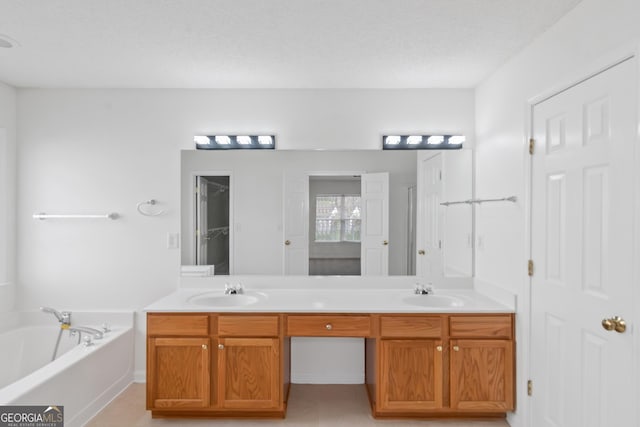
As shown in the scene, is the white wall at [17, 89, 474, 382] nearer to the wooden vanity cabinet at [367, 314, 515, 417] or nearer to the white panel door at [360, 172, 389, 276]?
the white panel door at [360, 172, 389, 276]

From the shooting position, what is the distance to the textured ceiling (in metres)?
1.90

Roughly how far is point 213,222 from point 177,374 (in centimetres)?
114

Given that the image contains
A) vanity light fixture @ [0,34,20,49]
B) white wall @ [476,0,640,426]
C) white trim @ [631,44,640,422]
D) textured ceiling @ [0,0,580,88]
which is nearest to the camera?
white trim @ [631,44,640,422]

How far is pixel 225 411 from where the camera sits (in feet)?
8.23

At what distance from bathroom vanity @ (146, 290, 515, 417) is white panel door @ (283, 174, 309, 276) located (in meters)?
0.64

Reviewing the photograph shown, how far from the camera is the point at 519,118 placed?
7.90ft

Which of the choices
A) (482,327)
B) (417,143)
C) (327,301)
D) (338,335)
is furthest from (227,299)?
(417,143)

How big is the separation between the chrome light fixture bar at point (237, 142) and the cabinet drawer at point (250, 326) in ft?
4.44

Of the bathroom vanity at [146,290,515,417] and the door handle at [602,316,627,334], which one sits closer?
the door handle at [602,316,627,334]

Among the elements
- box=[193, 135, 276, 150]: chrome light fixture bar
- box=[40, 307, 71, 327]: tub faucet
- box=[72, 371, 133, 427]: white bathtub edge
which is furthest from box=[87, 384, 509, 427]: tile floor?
box=[193, 135, 276, 150]: chrome light fixture bar

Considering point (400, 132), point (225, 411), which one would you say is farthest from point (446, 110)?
point (225, 411)

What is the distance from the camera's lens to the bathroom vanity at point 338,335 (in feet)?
8.10

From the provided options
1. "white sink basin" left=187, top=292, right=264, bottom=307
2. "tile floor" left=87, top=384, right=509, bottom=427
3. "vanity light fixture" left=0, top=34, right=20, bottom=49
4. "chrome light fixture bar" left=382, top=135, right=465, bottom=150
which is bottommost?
"tile floor" left=87, top=384, right=509, bottom=427

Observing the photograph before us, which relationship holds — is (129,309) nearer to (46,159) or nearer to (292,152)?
(46,159)
